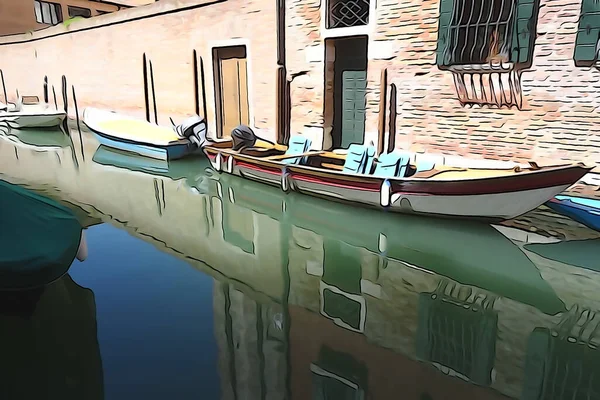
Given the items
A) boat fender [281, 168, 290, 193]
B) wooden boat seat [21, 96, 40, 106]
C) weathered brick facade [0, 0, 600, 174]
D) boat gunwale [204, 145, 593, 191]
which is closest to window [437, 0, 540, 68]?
weathered brick facade [0, 0, 600, 174]

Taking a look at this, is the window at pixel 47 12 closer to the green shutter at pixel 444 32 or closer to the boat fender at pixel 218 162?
the boat fender at pixel 218 162

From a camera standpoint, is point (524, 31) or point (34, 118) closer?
point (524, 31)

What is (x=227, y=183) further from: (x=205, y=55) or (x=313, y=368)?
(x=313, y=368)

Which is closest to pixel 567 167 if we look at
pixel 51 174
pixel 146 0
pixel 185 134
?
pixel 185 134

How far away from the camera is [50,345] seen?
9.66 feet

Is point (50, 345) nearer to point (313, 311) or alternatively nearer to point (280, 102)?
point (313, 311)

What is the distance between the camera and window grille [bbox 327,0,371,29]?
23.2 feet

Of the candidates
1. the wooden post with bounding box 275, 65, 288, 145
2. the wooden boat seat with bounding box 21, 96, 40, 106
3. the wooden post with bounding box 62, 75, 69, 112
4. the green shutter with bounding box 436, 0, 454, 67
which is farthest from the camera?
the wooden boat seat with bounding box 21, 96, 40, 106

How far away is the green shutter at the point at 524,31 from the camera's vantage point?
17.0 feet

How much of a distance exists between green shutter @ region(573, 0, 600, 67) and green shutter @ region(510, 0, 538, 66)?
461 mm

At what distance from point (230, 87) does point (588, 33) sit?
6326mm

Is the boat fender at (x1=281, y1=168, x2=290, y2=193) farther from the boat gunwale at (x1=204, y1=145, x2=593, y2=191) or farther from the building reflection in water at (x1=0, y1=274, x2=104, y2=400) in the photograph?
the building reflection in water at (x1=0, y1=274, x2=104, y2=400)

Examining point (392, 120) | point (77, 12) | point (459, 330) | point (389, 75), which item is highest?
point (77, 12)

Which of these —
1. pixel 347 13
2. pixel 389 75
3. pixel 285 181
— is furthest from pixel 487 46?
pixel 285 181
